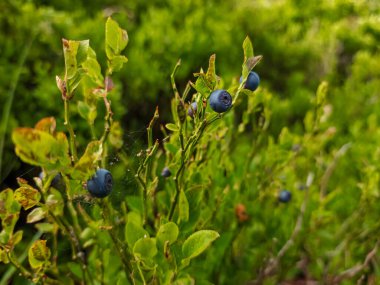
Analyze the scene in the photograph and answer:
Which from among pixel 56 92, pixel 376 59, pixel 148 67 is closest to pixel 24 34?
pixel 56 92

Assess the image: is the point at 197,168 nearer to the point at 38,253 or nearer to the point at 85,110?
the point at 85,110

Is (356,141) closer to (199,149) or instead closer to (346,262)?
(346,262)

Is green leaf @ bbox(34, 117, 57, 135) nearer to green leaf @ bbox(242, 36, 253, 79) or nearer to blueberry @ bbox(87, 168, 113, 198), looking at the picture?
blueberry @ bbox(87, 168, 113, 198)

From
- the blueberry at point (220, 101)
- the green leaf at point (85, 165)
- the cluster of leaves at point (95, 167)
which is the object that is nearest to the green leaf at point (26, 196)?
the cluster of leaves at point (95, 167)

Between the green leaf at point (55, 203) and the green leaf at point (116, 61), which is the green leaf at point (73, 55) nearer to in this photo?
the green leaf at point (116, 61)

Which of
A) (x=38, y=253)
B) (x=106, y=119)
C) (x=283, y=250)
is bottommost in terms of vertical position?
(x=283, y=250)

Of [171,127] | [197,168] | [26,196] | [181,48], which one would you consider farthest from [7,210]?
[181,48]

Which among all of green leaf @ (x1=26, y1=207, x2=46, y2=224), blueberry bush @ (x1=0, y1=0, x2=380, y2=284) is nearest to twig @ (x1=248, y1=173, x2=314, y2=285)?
blueberry bush @ (x1=0, y1=0, x2=380, y2=284)
